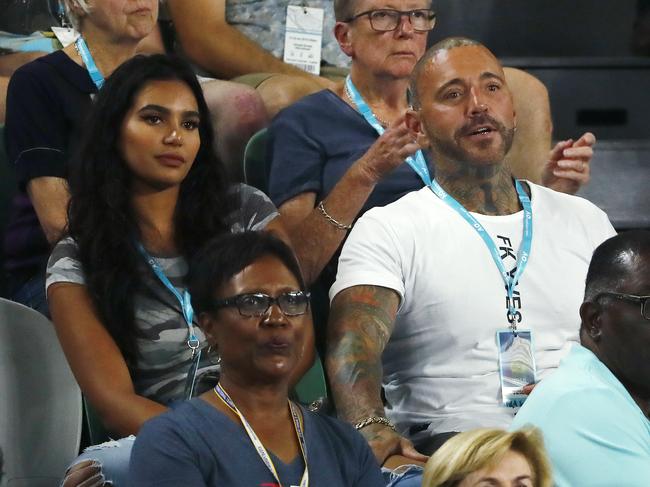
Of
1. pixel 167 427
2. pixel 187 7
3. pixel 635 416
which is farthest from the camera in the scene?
pixel 187 7

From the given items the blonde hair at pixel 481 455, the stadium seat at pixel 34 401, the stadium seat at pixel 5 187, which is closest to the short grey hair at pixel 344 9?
the stadium seat at pixel 5 187

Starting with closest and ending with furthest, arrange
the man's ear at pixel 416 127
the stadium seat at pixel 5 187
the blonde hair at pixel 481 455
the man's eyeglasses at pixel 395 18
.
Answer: the blonde hair at pixel 481 455 → the man's ear at pixel 416 127 → the stadium seat at pixel 5 187 → the man's eyeglasses at pixel 395 18

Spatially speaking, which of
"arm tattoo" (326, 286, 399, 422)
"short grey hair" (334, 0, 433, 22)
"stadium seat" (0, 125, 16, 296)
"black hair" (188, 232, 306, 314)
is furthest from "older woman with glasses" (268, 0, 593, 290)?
"black hair" (188, 232, 306, 314)

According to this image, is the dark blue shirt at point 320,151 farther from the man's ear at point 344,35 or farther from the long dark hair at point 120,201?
the long dark hair at point 120,201

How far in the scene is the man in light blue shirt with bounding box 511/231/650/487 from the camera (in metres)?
1.94

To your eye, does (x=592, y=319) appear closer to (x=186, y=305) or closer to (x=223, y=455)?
(x=223, y=455)

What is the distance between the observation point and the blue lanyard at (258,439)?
193 cm

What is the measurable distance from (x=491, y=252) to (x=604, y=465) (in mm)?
827

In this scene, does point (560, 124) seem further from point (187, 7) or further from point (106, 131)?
point (106, 131)

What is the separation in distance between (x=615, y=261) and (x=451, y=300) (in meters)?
0.51

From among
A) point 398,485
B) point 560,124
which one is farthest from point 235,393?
point 560,124

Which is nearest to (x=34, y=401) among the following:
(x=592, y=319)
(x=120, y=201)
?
(x=120, y=201)

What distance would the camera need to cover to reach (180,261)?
102 inches

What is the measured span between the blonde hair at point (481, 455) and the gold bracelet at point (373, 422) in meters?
0.51
